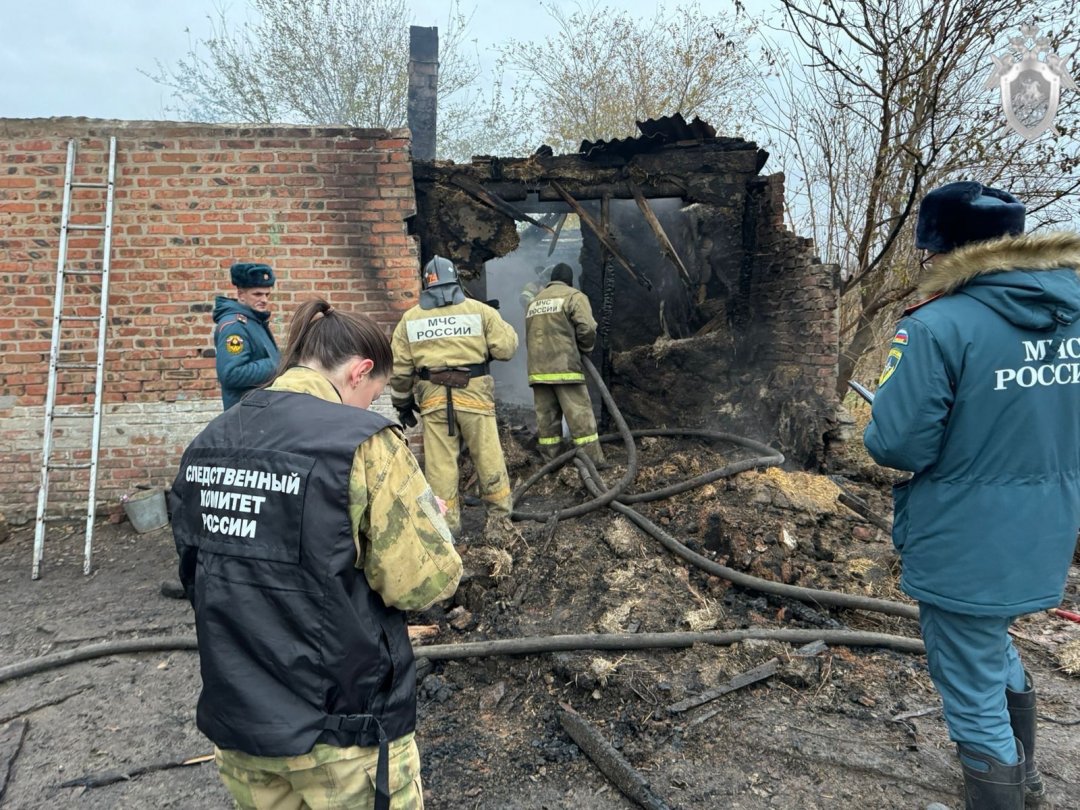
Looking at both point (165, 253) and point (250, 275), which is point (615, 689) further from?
point (165, 253)

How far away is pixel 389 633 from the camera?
54.4 inches

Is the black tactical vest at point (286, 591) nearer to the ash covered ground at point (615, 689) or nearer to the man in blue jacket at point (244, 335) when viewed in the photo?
the ash covered ground at point (615, 689)

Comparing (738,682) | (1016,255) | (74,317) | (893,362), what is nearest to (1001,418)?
(893,362)

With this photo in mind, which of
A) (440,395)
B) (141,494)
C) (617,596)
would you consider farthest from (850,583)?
(141,494)

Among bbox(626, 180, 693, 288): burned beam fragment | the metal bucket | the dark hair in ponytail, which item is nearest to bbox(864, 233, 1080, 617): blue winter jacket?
the dark hair in ponytail

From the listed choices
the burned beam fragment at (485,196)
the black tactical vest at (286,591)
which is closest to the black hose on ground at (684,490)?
the burned beam fragment at (485,196)

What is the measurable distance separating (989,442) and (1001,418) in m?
0.08

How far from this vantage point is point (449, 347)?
4.30 metres

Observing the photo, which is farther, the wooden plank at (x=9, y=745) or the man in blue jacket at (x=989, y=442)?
the wooden plank at (x=9, y=745)

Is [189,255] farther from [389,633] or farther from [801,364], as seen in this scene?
[801,364]

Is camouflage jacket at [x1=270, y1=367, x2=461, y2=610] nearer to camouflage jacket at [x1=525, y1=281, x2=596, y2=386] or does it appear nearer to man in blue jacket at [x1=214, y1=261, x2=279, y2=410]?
man in blue jacket at [x1=214, y1=261, x2=279, y2=410]

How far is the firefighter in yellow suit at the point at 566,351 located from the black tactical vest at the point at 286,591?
4656mm

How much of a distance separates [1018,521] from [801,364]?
4327 millimetres

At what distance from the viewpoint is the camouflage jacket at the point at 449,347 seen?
14.1ft
